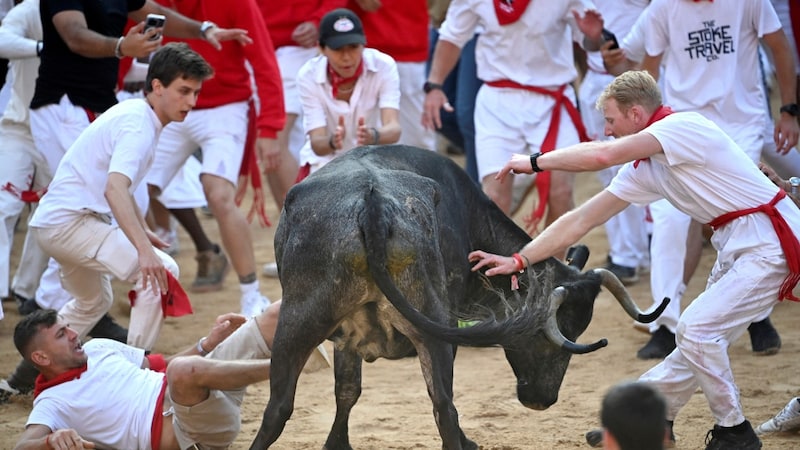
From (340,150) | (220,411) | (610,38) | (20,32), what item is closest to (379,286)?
(220,411)

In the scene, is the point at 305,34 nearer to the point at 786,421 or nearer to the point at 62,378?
the point at 62,378

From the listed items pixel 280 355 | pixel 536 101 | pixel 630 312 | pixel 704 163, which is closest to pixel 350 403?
pixel 280 355

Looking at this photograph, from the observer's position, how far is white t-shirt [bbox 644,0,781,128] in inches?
322

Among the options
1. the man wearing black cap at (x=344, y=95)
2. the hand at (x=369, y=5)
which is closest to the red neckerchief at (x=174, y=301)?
the man wearing black cap at (x=344, y=95)

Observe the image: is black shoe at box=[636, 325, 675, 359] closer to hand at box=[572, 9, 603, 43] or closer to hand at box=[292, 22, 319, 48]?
hand at box=[572, 9, 603, 43]

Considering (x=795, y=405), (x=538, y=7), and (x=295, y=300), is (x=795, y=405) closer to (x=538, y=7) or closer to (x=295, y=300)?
(x=295, y=300)

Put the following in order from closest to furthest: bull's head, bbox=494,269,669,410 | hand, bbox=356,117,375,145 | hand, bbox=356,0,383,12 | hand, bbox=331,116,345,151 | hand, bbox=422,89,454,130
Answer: bull's head, bbox=494,269,669,410, hand, bbox=356,117,375,145, hand, bbox=331,116,345,151, hand, bbox=422,89,454,130, hand, bbox=356,0,383,12

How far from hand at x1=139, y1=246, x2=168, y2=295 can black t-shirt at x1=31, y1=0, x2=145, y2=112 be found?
2098 mm

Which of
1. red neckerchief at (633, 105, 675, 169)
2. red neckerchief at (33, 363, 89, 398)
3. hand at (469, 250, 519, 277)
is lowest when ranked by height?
red neckerchief at (33, 363, 89, 398)

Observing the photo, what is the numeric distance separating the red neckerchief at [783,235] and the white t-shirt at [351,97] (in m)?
3.20

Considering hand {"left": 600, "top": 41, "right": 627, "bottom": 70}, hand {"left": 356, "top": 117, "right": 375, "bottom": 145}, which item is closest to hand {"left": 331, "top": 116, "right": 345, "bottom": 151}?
hand {"left": 356, "top": 117, "right": 375, "bottom": 145}

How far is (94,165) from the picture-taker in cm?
725

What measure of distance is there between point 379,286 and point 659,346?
11.9 ft

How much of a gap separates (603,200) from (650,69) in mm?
2652
